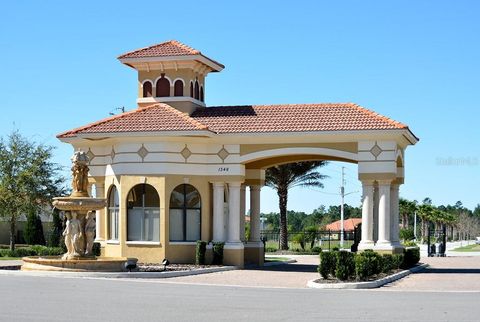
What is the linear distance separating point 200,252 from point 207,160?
3.68m

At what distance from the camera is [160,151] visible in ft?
112

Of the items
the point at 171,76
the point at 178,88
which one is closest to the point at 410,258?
the point at 178,88

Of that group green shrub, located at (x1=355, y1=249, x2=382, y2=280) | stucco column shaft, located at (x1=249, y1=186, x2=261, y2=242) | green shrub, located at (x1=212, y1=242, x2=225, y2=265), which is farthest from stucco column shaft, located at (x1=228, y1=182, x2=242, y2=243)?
green shrub, located at (x1=355, y1=249, x2=382, y2=280)

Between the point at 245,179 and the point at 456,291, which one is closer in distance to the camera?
the point at 456,291

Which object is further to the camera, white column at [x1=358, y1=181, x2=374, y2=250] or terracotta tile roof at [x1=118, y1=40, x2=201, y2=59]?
terracotta tile roof at [x1=118, y1=40, x2=201, y2=59]

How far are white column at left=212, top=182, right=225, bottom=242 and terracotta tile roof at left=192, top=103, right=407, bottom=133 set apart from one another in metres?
2.29

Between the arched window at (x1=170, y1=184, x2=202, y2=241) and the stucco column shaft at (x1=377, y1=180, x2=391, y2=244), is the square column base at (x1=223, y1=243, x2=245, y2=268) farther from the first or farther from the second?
the stucco column shaft at (x1=377, y1=180, x2=391, y2=244)

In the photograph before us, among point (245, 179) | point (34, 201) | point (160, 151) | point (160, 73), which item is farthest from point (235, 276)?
point (34, 201)

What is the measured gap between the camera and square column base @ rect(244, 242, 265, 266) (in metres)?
38.6

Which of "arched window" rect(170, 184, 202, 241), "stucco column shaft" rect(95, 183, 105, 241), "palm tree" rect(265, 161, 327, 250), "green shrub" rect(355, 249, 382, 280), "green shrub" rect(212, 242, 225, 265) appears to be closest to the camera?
"green shrub" rect(355, 249, 382, 280)

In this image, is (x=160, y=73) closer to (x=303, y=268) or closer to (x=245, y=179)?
(x=245, y=179)

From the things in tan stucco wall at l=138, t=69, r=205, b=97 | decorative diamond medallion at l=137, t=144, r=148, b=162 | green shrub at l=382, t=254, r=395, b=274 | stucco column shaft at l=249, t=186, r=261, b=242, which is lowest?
green shrub at l=382, t=254, r=395, b=274

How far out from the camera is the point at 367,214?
112 feet

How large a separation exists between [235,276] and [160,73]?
37.7 feet
